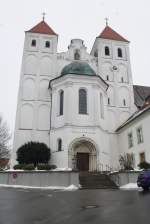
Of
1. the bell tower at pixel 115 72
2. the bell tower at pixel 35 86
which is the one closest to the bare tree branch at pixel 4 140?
the bell tower at pixel 35 86

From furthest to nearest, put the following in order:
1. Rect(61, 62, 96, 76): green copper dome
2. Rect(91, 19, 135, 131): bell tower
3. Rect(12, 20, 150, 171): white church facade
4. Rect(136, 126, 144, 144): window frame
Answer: Rect(91, 19, 135, 131): bell tower, Rect(61, 62, 96, 76): green copper dome, Rect(12, 20, 150, 171): white church facade, Rect(136, 126, 144, 144): window frame

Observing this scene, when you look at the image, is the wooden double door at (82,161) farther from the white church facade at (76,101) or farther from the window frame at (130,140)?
the window frame at (130,140)

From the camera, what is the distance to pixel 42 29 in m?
40.1

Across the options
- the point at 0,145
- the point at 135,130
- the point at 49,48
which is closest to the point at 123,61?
the point at 49,48

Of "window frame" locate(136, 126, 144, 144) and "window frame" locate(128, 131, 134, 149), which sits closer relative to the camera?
"window frame" locate(136, 126, 144, 144)

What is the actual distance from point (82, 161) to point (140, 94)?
1776 centimetres

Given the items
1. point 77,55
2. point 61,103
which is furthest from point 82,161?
point 77,55

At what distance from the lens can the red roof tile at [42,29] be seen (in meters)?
39.1

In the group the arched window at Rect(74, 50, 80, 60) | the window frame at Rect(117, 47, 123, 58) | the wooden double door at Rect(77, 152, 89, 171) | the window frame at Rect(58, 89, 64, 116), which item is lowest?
the wooden double door at Rect(77, 152, 89, 171)

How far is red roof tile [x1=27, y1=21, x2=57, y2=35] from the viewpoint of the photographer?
39.1 metres

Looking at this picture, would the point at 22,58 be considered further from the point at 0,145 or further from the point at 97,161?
the point at 97,161

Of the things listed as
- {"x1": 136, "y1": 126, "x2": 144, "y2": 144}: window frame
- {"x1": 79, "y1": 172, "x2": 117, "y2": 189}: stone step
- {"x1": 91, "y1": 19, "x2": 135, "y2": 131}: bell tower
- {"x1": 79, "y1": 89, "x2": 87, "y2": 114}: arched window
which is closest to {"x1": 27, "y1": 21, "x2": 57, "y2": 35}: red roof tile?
{"x1": 91, "y1": 19, "x2": 135, "y2": 131}: bell tower

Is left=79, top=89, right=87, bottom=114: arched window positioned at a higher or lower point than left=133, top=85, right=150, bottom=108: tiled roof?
lower

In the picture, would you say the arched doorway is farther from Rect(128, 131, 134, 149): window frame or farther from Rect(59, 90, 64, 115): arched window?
Rect(128, 131, 134, 149): window frame
